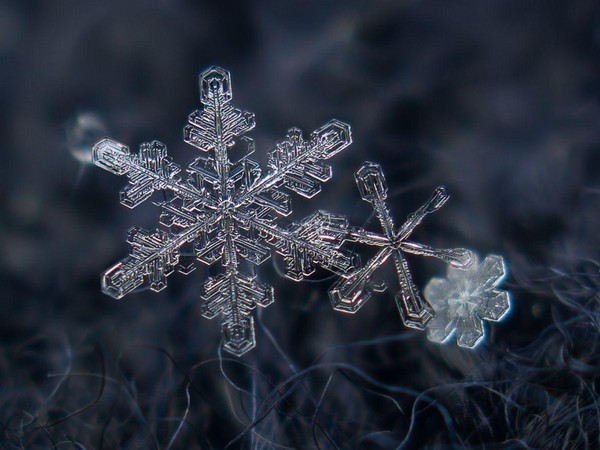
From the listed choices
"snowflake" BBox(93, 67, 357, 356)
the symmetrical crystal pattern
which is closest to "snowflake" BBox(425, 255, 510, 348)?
the symmetrical crystal pattern

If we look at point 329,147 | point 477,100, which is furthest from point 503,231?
point 329,147

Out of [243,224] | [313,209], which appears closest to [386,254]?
[313,209]

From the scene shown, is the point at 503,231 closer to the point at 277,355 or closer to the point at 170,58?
the point at 277,355

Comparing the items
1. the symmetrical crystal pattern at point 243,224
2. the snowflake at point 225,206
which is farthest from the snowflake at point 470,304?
the snowflake at point 225,206

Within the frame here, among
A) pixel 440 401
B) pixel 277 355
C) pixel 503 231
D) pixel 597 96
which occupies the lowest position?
pixel 440 401

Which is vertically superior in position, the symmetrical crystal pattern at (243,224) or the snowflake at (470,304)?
the symmetrical crystal pattern at (243,224)

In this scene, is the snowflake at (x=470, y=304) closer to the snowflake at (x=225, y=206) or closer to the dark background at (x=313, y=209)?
the dark background at (x=313, y=209)

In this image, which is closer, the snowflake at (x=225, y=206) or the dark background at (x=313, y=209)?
the snowflake at (x=225, y=206)
